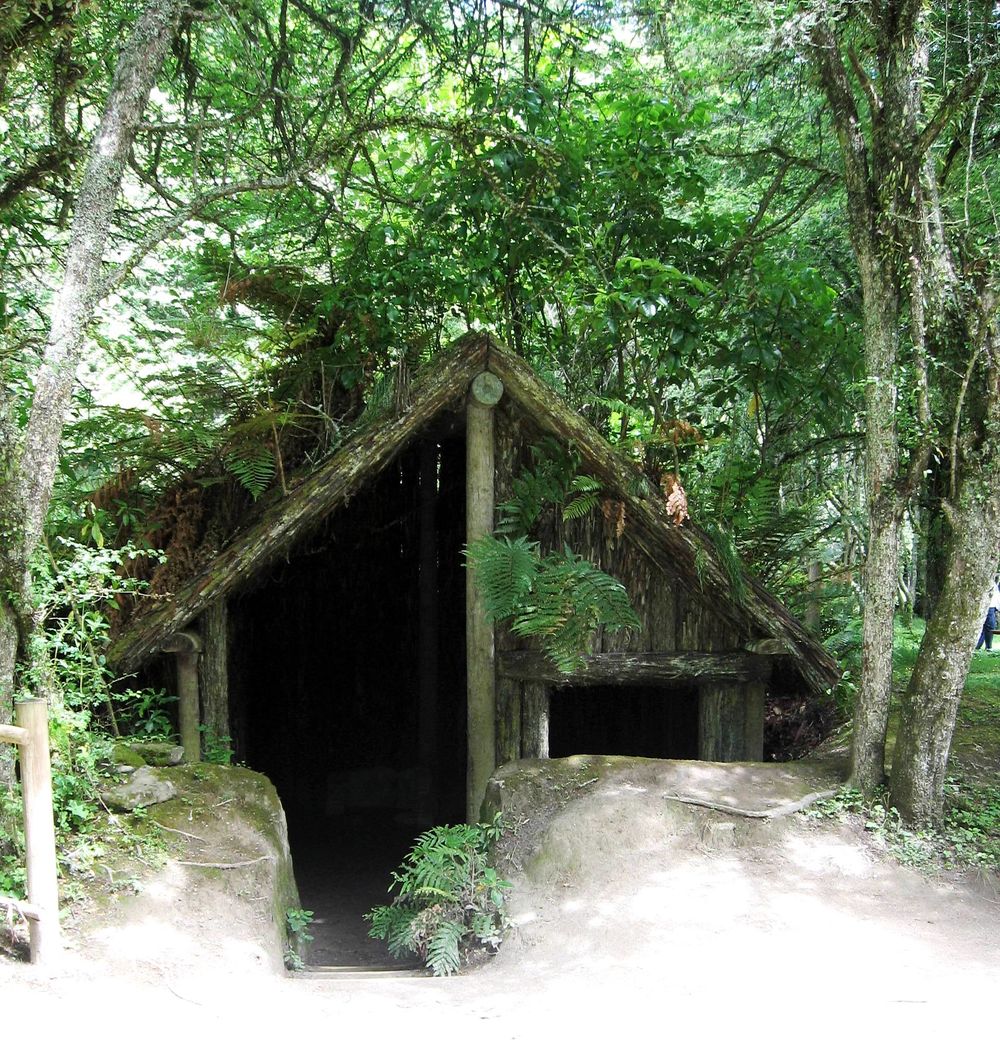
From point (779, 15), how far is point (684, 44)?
1971 millimetres

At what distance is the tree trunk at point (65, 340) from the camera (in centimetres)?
440

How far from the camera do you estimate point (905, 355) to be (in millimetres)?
6629

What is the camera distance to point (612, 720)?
30.9 feet

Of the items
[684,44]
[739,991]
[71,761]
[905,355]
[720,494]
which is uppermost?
[684,44]

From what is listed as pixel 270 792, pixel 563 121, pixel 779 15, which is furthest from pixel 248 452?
pixel 779 15

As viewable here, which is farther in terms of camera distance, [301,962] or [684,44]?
[684,44]

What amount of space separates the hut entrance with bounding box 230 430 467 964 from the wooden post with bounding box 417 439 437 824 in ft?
0.05

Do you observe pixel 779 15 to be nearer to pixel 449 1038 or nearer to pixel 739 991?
pixel 739 991

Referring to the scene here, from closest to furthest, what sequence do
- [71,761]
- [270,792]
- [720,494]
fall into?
[71,761], [270,792], [720,494]

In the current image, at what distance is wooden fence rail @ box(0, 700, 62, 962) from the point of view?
3.77m

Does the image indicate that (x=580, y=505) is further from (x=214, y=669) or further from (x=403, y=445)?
(x=214, y=669)

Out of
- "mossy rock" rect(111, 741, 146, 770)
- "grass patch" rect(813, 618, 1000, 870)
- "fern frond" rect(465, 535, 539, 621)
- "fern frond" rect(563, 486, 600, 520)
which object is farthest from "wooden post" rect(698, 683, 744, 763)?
"mossy rock" rect(111, 741, 146, 770)

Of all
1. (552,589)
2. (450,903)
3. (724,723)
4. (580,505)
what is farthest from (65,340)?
(724,723)

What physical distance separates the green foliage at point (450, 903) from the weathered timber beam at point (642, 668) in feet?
4.87
